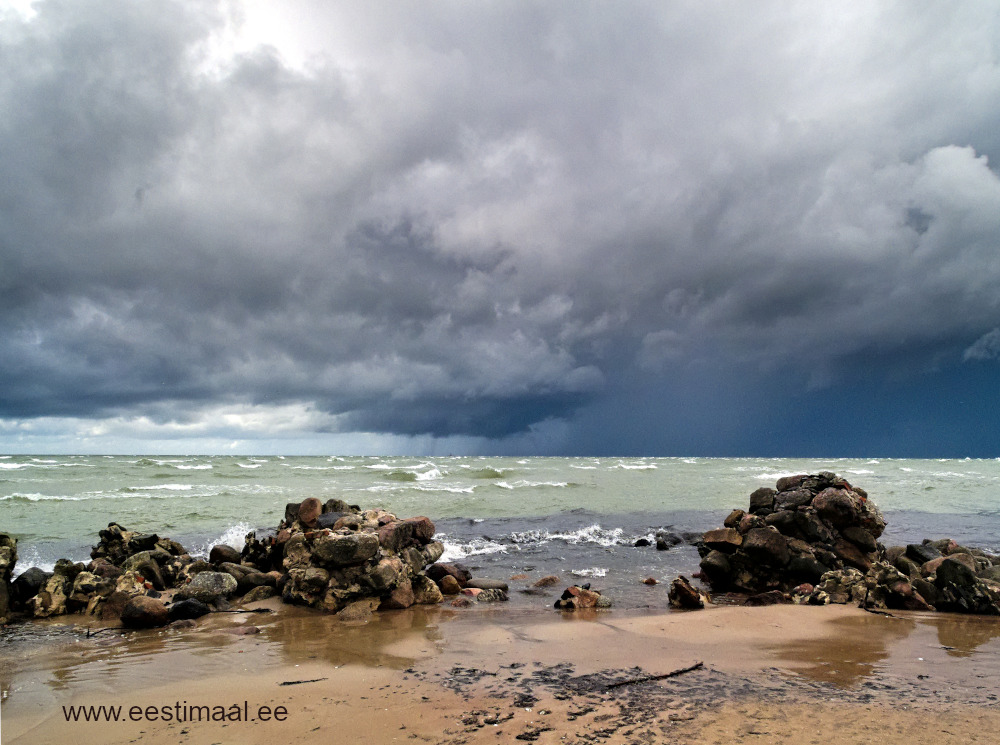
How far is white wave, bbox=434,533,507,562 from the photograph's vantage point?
1595 cm

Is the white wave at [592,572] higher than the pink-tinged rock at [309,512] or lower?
lower

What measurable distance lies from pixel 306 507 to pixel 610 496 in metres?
20.8

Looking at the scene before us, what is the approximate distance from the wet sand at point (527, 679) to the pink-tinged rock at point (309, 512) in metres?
3.98

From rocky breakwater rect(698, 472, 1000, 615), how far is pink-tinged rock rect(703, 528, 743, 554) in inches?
0.9

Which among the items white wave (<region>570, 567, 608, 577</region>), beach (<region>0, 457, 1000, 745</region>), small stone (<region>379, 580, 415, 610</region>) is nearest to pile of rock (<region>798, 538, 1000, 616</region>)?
beach (<region>0, 457, 1000, 745</region>)

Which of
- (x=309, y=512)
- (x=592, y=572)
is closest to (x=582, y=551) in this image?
(x=592, y=572)

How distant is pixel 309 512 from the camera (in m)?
13.2

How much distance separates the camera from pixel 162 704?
209 inches

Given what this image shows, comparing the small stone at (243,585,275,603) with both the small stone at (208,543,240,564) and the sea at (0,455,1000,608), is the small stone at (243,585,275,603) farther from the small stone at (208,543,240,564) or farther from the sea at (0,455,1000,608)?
the sea at (0,455,1000,608)

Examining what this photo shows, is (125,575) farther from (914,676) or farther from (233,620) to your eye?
(914,676)

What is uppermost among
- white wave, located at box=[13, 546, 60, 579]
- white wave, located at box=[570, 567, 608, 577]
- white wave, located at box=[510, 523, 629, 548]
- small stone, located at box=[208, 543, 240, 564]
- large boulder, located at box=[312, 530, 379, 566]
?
large boulder, located at box=[312, 530, 379, 566]

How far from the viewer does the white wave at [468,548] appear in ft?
52.3

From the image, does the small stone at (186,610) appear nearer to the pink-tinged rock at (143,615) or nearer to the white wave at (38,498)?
the pink-tinged rock at (143,615)

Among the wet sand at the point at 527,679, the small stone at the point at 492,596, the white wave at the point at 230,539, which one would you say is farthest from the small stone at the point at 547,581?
A: the white wave at the point at 230,539
